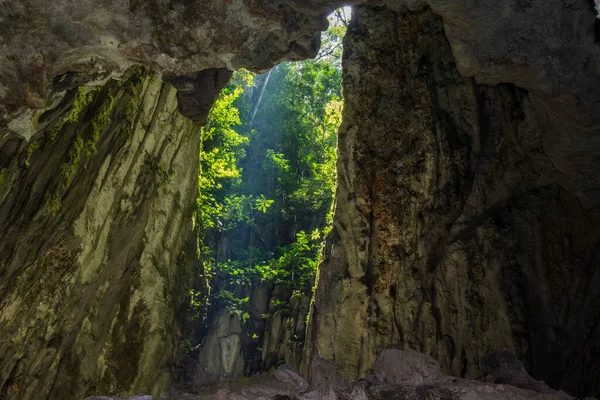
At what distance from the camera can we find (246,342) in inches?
593

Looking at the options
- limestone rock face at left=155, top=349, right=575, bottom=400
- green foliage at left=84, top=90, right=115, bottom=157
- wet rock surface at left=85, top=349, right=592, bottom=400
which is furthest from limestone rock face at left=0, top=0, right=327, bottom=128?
limestone rock face at left=155, top=349, right=575, bottom=400

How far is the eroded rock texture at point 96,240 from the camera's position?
261 inches

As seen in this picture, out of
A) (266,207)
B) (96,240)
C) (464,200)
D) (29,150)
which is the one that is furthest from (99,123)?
(266,207)

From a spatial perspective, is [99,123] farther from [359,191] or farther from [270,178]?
[270,178]

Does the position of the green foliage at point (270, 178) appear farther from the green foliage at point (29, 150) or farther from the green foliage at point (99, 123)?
the green foliage at point (29, 150)

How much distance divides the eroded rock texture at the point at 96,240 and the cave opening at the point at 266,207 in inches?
78.2

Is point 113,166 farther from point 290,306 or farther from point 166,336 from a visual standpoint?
point 290,306

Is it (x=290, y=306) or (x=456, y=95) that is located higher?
(x=456, y=95)

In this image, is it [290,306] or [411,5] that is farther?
[290,306]

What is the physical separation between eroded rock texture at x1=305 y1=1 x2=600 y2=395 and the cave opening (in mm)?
1942

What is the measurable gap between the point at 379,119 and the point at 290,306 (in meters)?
7.76

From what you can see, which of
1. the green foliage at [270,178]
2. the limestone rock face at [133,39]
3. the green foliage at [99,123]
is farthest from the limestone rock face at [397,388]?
the green foliage at [270,178]

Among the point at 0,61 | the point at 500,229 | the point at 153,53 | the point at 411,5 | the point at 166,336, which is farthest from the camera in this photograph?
the point at 166,336

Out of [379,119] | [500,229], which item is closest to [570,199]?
[500,229]
